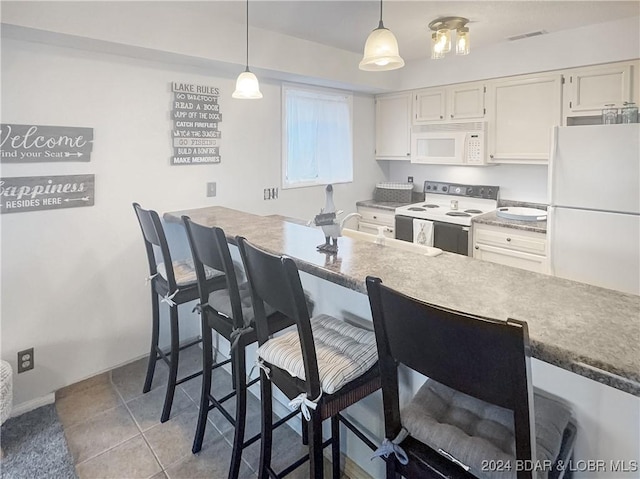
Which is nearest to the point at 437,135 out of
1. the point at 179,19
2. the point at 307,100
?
the point at 307,100

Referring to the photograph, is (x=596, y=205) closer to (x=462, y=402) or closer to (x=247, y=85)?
(x=462, y=402)

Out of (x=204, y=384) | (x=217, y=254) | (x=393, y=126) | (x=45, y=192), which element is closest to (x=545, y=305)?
(x=217, y=254)

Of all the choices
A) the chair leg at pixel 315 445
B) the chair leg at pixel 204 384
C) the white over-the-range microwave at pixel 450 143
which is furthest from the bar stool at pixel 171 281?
the white over-the-range microwave at pixel 450 143

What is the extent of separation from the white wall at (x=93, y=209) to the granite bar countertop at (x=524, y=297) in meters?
1.37

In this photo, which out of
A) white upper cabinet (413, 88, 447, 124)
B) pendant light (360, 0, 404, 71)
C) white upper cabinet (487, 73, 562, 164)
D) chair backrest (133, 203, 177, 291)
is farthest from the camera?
white upper cabinet (413, 88, 447, 124)

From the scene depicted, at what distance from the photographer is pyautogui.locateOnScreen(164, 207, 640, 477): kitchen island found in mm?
830

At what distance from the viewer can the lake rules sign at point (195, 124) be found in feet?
9.50

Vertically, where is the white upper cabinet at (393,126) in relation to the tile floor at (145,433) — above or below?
above

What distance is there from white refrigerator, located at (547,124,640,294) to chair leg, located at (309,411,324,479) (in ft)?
7.19

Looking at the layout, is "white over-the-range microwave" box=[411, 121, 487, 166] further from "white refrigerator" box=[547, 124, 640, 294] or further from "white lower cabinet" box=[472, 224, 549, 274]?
"white refrigerator" box=[547, 124, 640, 294]

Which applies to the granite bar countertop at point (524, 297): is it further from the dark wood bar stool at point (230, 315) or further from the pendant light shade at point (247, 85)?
the pendant light shade at point (247, 85)

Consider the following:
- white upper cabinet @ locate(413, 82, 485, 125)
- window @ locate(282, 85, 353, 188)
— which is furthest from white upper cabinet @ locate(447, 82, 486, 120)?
window @ locate(282, 85, 353, 188)

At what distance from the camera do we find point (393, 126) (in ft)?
14.4

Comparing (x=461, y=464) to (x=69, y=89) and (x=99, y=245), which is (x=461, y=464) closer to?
(x=99, y=245)
